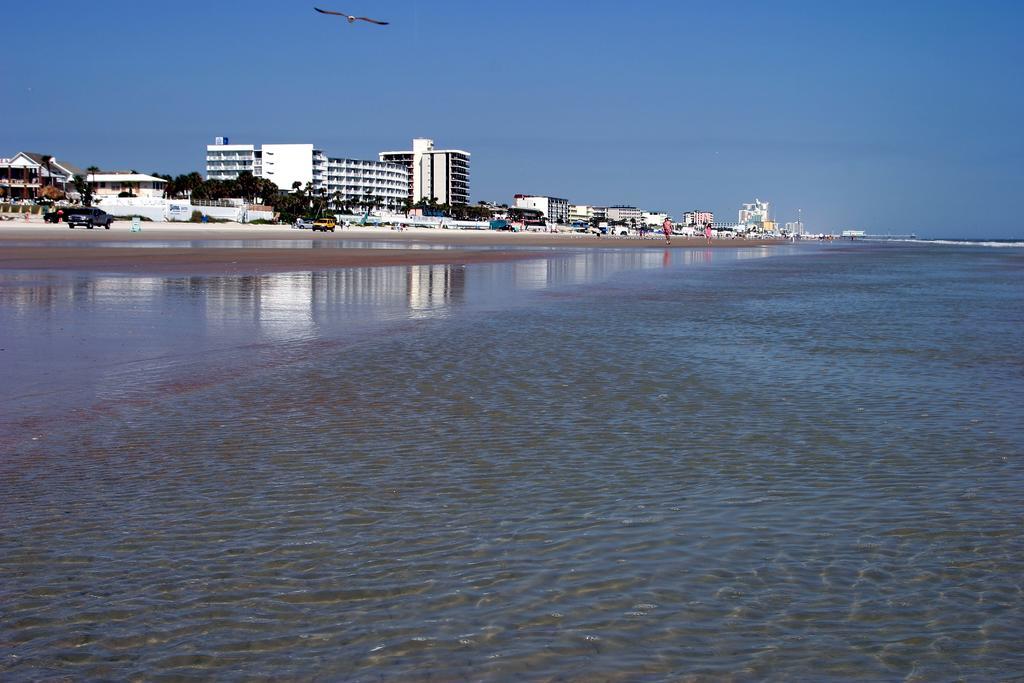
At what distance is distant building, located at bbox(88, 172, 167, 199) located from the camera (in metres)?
148

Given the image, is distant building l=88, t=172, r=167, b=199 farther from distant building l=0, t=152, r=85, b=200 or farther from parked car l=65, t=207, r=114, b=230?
parked car l=65, t=207, r=114, b=230

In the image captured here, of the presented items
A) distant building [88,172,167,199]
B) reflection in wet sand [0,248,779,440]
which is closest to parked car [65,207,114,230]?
reflection in wet sand [0,248,779,440]

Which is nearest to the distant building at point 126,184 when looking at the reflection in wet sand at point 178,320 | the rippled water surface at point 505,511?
the reflection in wet sand at point 178,320

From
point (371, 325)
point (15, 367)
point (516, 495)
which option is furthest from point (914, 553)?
point (371, 325)

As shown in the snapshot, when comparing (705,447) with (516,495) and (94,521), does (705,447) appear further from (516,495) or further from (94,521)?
(94,521)

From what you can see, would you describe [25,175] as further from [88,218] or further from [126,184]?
[88,218]

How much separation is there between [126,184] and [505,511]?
524 ft

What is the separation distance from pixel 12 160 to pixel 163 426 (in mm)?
144274

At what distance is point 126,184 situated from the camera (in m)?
151

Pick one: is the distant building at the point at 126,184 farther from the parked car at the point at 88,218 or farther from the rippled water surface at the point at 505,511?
the rippled water surface at the point at 505,511

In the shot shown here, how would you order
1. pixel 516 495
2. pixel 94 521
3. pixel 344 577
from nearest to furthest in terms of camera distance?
pixel 344 577 < pixel 94 521 < pixel 516 495

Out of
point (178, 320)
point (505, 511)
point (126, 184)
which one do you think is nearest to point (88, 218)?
point (178, 320)

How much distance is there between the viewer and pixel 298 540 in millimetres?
4746

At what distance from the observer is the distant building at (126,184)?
148000 millimetres
